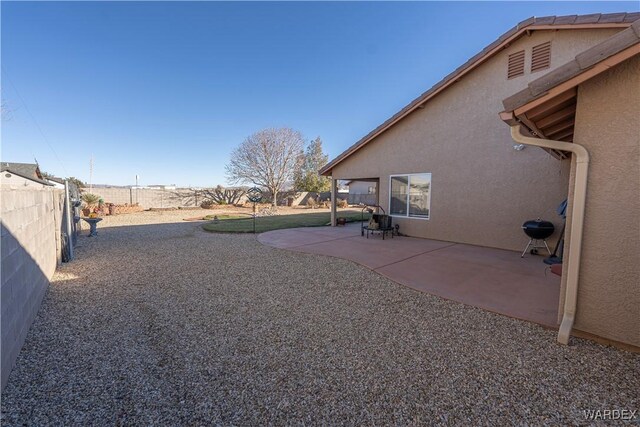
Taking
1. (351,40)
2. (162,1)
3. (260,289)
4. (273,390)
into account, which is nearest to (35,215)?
(260,289)

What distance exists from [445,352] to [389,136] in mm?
8631

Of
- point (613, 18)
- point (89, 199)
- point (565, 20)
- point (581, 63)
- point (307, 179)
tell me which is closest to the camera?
point (581, 63)

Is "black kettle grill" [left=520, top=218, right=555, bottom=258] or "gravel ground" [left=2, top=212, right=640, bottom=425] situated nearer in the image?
"gravel ground" [left=2, top=212, right=640, bottom=425]

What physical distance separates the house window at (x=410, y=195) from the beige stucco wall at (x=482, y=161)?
0.22 m

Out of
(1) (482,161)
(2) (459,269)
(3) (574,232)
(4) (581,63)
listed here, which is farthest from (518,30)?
(3) (574,232)

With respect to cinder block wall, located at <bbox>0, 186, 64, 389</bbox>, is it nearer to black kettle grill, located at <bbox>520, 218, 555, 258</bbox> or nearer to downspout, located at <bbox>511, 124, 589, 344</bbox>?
downspout, located at <bbox>511, 124, 589, 344</bbox>

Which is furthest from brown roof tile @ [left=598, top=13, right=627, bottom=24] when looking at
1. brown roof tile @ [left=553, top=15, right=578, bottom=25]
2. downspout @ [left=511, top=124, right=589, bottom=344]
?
downspout @ [left=511, top=124, right=589, bottom=344]

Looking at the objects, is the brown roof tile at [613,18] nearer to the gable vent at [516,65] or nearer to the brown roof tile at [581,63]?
the gable vent at [516,65]

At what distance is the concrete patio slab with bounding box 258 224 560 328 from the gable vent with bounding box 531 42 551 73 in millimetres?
5088

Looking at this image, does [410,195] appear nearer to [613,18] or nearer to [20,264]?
[613,18]

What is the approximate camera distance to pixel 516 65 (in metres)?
7.25

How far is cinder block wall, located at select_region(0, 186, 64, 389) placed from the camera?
2.39m

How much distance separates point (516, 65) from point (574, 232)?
6.83 m

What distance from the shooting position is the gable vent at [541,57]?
22.5 ft
